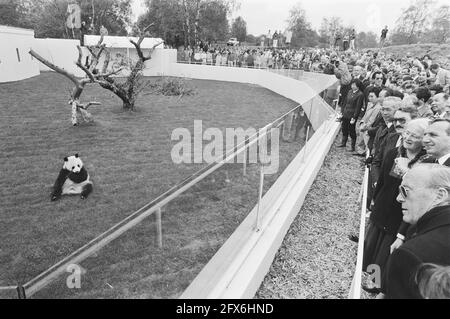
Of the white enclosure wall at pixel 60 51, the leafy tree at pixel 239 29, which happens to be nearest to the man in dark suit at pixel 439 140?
the white enclosure wall at pixel 60 51

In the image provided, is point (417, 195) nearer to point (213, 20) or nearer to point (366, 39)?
point (213, 20)

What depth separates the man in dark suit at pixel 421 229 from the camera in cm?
157

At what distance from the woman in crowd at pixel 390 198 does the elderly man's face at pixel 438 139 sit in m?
0.18

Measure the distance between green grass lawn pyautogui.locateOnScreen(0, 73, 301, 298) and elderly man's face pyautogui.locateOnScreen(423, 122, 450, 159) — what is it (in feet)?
5.61

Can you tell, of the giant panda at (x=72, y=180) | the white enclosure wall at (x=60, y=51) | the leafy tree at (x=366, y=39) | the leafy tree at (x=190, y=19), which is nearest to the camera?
the giant panda at (x=72, y=180)

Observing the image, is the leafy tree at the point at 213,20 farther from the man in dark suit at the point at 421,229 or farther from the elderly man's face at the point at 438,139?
the man in dark suit at the point at 421,229

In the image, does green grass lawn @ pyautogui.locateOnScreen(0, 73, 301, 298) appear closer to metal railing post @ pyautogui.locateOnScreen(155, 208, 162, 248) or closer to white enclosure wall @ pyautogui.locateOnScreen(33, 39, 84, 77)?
metal railing post @ pyautogui.locateOnScreen(155, 208, 162, 248)

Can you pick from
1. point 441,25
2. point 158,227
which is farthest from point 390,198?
point 441,25

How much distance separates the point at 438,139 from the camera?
2.62 metres

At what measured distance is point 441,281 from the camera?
4.10 feet

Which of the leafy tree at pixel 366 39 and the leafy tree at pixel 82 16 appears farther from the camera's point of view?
the leafy tree at pixel 366 39

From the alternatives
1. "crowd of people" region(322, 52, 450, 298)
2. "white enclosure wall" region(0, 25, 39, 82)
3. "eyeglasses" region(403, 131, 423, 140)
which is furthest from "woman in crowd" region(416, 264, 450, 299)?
"white enclosure wall" region(0, 25, 39, 82)

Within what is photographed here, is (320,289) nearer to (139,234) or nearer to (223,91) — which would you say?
(139,234)

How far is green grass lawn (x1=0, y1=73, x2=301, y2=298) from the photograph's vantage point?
8.47 feet
